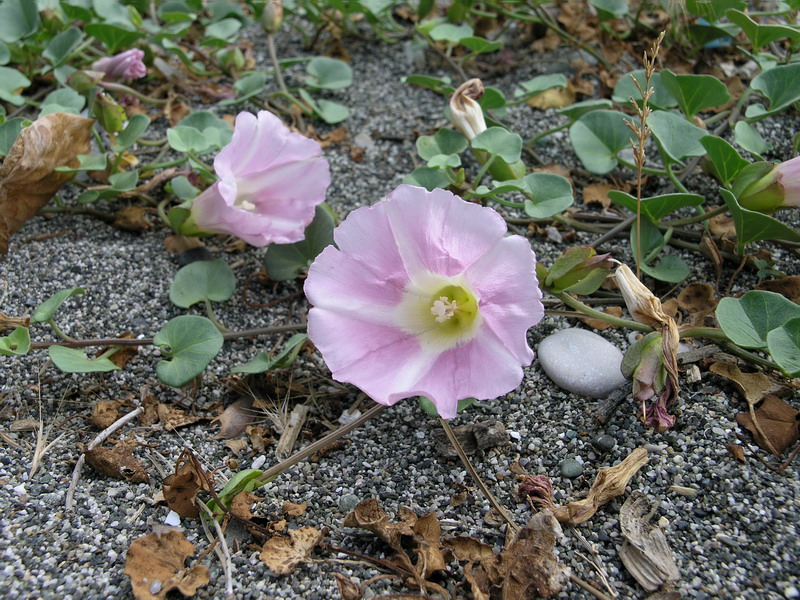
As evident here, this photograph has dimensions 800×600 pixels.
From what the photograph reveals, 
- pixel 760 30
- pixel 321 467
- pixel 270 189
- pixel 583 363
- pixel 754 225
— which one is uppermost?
pixel 760 30

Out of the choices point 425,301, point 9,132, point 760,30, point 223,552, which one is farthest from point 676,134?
point 9,132

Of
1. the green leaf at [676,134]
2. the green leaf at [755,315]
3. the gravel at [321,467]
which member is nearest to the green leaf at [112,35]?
the gravel at [321,467]

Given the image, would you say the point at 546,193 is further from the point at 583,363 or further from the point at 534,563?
the point at 534,563

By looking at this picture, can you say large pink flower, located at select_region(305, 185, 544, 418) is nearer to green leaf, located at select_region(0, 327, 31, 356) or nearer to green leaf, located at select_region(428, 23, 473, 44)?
green leaf, located at select_region(0, 327, 31, 356)

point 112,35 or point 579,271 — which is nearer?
point 579,271

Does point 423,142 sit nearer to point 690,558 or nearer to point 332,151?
point 332,151
